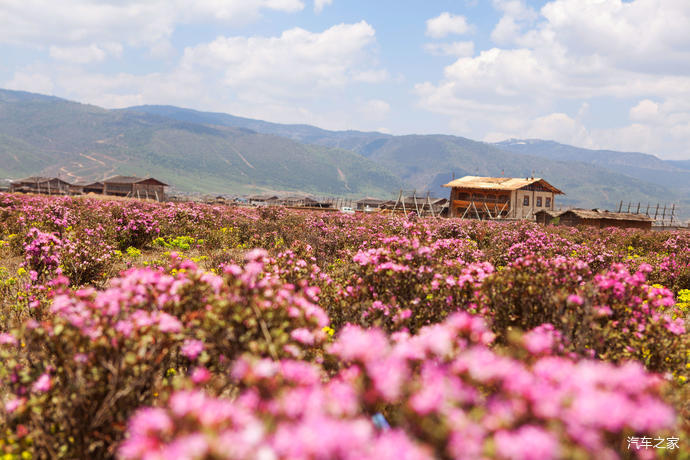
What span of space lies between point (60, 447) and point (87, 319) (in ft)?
3.71

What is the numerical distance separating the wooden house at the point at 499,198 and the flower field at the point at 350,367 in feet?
160

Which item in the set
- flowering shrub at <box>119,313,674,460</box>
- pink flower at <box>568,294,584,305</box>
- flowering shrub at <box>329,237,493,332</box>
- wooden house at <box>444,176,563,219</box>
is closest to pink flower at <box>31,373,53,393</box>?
flowering shrub at <box>119,313,674,460</box>

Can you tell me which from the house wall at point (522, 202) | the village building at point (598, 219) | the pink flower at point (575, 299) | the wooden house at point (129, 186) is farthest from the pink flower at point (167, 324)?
the wooden house at point (129, 186)

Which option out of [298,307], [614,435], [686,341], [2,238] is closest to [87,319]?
[298,307]

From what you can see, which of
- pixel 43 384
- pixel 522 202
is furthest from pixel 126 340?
pixel 522 202

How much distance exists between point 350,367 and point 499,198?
2198 inches

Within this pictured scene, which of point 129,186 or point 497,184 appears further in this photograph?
point 129,186

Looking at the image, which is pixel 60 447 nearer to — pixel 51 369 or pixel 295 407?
pixel 51 369

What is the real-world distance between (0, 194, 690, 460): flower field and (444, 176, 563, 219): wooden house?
48.6 metres

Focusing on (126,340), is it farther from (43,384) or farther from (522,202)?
(522,202)

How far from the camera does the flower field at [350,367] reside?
1758mm

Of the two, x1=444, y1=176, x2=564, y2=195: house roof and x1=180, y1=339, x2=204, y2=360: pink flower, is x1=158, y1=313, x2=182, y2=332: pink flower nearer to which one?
x1=180, y1=339, x2=204, y2=360: pink flower

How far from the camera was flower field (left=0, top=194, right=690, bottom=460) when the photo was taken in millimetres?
1758

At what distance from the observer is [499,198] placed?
54844mm
